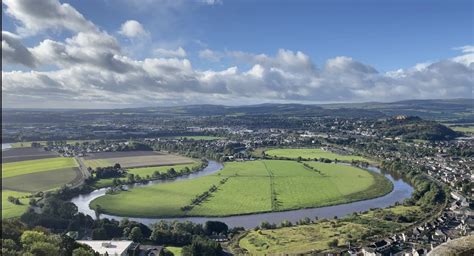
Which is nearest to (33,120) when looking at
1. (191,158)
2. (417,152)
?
(191,158)

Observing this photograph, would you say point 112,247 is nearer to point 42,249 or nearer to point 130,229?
point 130,229

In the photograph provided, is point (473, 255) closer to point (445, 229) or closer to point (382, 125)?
point (445, 229)

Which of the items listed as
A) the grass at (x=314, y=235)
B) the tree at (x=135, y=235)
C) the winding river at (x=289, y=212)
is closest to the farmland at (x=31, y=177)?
the winding river at (x=289, y=212)

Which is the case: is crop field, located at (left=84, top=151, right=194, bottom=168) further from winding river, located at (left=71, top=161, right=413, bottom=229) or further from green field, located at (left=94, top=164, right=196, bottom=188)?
winding river, located at (left=71, top=161, right=413, bottom=229)

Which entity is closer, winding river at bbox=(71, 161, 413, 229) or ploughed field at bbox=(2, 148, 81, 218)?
winding river at bbox=(71, 161, 413, 229)

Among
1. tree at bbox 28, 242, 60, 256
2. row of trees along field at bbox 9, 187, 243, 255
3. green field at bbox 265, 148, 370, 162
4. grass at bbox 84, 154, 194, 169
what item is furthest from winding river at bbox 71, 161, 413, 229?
green field at bbox 265, 148, 370, 162

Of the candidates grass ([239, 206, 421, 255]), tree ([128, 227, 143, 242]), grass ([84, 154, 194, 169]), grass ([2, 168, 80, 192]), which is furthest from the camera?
grass ([84, 154, 194, 169])
